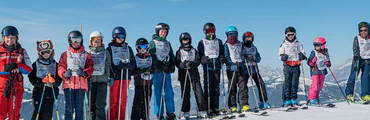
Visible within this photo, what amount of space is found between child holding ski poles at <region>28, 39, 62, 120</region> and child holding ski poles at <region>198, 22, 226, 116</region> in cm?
414

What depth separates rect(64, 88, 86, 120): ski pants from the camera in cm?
764

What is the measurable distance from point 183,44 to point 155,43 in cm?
83

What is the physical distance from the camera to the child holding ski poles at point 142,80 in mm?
9016

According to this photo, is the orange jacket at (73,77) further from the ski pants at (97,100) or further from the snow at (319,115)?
the snow at (319,115)

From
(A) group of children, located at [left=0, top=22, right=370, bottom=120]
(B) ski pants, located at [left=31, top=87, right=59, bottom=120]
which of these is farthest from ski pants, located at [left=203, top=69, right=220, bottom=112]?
(B) ski pants, located at [left=31, top=87, right=59, bottom=120]

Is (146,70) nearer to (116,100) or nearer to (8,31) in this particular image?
(116,100)

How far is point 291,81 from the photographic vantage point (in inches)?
442

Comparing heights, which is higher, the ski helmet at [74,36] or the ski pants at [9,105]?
the ski helmet at [74,36]

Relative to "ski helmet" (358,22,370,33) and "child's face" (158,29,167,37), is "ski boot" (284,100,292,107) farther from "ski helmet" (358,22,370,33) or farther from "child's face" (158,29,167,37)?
"child's face" (158,29,167,37)

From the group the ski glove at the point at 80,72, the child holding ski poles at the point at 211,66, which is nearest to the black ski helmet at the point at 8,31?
the ski glove at the point at 80,72

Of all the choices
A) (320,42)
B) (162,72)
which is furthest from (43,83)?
(320,42)

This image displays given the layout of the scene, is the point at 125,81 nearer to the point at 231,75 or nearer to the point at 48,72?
the point at 48,72

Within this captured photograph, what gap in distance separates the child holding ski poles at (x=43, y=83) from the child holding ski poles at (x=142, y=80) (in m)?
2.05

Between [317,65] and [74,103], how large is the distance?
812 centimetres
